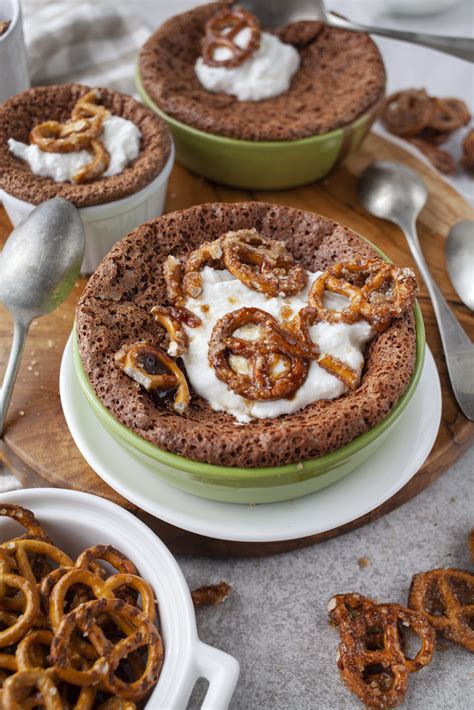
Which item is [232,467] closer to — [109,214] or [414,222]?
[109,214]

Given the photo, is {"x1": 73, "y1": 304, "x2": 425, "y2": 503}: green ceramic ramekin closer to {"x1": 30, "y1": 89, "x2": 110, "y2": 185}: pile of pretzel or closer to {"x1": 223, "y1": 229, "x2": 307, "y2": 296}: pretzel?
{"x1": 223, "y1": 229, "x2": 307, "y2": 296}: pretzel

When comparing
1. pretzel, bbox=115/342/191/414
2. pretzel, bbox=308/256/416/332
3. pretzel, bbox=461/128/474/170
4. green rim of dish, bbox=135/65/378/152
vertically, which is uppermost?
pretzel, bbox=308/256/416/332

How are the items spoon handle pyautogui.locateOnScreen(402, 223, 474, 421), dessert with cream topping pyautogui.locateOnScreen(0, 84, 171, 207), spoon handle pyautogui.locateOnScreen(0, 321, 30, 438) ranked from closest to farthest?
spoon handle pyautogui.locateOnScreen(0, 321, 30, 438)
spoon handle pyautogui.locateOnScreen(402, 223, 474, 421)
dessert with cream topping pyautogui.locateOnScreen(0, 84, 171, 207)

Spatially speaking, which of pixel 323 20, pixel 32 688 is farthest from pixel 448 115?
pixel 32 688

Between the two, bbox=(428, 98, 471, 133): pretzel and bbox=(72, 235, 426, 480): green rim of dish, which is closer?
bbox=(72, 235, 426, 480): green rim of dish

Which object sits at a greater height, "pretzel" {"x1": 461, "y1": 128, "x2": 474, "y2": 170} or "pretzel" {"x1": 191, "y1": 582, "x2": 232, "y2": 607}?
"pretzel" {"x1": 461, "y1": 128, "x2": 474, "y2": 170}

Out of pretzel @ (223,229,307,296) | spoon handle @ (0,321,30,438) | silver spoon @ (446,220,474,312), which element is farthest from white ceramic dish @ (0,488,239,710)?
silver spoon @ (446,220,474,312)

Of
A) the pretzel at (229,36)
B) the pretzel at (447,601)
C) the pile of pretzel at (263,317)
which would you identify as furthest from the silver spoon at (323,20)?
the pretzel at (447,601)

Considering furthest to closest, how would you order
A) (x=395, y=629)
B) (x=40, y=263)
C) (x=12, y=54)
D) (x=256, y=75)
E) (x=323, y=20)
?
1. (x=323, y=20)
2. (x=256, y=75)
3. (x=12, y=54)
4. (x=40, y=263)
5. (x=395, y=629)
